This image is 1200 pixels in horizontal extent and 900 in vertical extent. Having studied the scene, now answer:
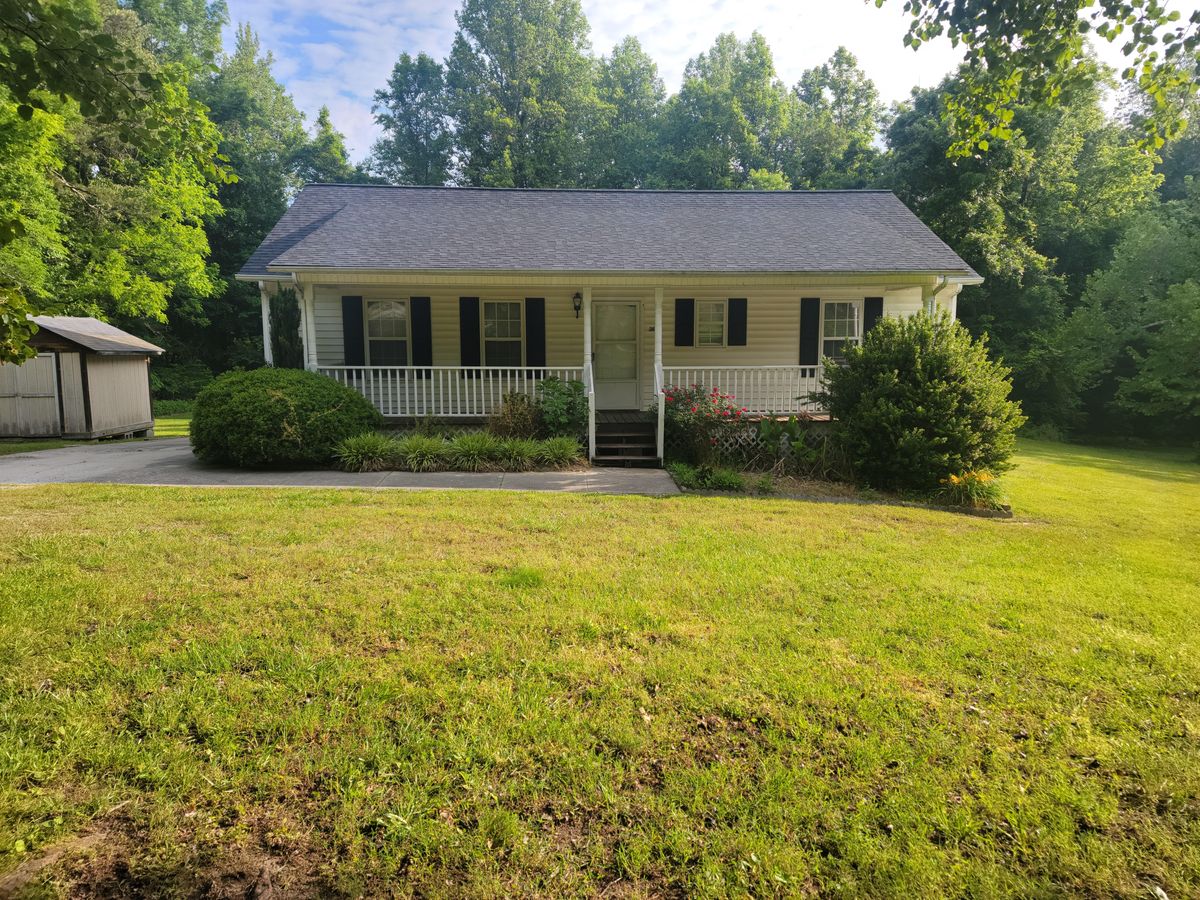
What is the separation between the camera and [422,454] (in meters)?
9.34

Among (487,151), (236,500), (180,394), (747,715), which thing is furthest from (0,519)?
(487,151)

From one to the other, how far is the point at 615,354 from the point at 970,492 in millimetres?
6658

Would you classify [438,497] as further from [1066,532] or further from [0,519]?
[1066,532]

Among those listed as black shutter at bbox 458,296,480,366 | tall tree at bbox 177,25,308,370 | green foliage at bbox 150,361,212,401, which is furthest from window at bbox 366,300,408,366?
tall tree at bbox 177,25,308,370

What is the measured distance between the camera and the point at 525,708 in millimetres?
3055

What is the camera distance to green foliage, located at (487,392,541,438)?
1037 cm

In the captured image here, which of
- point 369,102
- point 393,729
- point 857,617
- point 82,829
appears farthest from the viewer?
point 369,102

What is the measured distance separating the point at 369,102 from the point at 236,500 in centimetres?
3797

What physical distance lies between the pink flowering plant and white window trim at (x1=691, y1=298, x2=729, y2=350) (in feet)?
7.93

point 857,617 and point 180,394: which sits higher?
point 180,394

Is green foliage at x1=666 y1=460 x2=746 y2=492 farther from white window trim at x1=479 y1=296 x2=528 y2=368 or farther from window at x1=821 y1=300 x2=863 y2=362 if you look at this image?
window at x1=821 y1=300 x2=863 y2=362

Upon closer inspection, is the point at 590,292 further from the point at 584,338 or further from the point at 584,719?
the point at 584,719

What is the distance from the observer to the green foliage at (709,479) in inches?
333

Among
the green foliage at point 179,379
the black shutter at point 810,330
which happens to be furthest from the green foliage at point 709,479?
the green foliage at point 179,379
